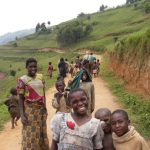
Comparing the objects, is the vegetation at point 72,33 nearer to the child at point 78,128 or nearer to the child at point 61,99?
the child at point 61,99

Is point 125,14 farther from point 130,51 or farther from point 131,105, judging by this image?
point 131,105

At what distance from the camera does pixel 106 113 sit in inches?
171

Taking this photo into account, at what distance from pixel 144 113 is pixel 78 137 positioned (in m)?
7.57

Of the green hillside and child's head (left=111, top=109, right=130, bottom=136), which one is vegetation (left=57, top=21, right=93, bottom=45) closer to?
the green hillside

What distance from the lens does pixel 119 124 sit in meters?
3.88

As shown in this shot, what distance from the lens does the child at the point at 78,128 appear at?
3.70 m

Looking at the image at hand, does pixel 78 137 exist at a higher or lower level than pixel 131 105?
higher

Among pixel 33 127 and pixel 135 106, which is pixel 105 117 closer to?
pixel 33 127

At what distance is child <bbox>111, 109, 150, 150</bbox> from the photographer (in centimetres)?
381

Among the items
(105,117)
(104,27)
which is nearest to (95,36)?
(104,27)

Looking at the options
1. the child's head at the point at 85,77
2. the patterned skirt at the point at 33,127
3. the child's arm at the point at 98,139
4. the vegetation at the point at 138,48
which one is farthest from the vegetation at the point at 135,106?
the child's arm at the point at 98,139

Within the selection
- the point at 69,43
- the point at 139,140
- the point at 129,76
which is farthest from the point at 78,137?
the point at 69,43

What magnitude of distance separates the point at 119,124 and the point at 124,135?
0.38ft

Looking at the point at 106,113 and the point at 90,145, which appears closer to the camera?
the point at 90,145
